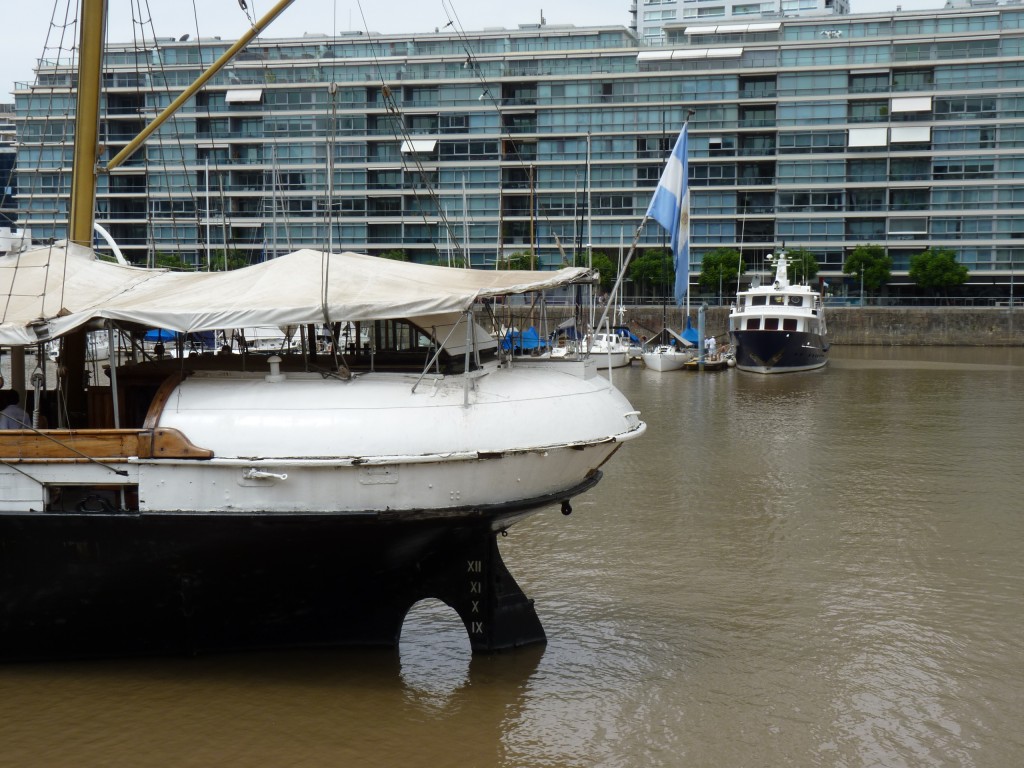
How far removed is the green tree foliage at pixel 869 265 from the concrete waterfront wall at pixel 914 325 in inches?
263

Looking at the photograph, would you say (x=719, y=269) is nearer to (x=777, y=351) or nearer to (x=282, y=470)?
(x=777, y=351)

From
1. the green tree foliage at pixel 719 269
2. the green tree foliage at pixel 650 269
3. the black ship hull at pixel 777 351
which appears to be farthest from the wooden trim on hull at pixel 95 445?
the green tree foliage at pixel 650 269

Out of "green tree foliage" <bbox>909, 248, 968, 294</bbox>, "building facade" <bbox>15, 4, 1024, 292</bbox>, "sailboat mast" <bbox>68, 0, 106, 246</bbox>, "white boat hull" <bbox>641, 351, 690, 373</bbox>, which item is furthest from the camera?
"building facade" <bbox>15, 4, 1024, 292</bbox>

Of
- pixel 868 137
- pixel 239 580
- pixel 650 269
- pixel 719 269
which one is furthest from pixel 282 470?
pixel 868 137

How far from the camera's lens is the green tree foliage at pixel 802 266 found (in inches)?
3238

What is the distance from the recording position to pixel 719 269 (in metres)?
83.8

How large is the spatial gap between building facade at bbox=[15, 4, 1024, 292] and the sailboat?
7446cm

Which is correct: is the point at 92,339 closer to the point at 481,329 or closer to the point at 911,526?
the point at 481,329

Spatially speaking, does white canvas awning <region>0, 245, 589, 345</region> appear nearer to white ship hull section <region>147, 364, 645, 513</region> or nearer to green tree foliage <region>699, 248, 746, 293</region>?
white ship hull section <region>147, 364, 645, 513</region>

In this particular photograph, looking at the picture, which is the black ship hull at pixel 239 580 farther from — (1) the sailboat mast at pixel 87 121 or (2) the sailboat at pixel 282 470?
(1) the sailboat mast at pixel 87 121

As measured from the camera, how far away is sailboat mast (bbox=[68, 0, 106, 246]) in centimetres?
1237

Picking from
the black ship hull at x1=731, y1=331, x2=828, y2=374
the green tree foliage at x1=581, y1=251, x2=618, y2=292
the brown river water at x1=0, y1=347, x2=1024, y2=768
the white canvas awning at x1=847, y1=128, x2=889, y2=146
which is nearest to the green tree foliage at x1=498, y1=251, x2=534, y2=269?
the green tree foliage at x1=581, y1=251, x2=618, y2=292

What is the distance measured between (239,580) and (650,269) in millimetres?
76985

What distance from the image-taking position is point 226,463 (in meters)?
9.75
